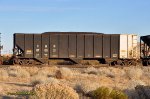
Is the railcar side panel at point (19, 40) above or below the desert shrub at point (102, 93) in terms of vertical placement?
above

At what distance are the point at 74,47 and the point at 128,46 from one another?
5.84 meters

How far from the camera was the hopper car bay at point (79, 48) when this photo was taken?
42406 mm

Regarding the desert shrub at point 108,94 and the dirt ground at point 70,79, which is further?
the dirt ground at point 70,79

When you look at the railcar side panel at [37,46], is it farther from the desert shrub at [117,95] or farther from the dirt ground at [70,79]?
the desert shrub at [117,95]

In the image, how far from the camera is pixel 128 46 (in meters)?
43.8

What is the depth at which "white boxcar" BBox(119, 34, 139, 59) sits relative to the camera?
143ft

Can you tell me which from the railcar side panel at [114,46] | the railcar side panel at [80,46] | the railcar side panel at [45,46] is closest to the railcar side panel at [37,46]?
the railcar side panel at [45,46]

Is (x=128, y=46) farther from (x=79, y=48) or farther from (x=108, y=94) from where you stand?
(x=108, y=94)

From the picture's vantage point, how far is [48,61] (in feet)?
140

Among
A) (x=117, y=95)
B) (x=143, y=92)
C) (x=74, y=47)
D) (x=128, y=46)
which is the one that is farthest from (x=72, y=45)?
(x=117, y=95)

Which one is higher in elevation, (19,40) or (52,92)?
(19,40)

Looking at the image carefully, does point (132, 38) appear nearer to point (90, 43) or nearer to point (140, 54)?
point (140, 54)

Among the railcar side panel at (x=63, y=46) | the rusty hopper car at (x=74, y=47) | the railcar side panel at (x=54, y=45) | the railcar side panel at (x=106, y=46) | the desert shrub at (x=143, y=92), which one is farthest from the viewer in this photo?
the railcar side panel at (x=106, y=46)

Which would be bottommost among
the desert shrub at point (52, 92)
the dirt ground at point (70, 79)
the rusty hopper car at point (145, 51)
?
the dirt ground at point (70, 79)
